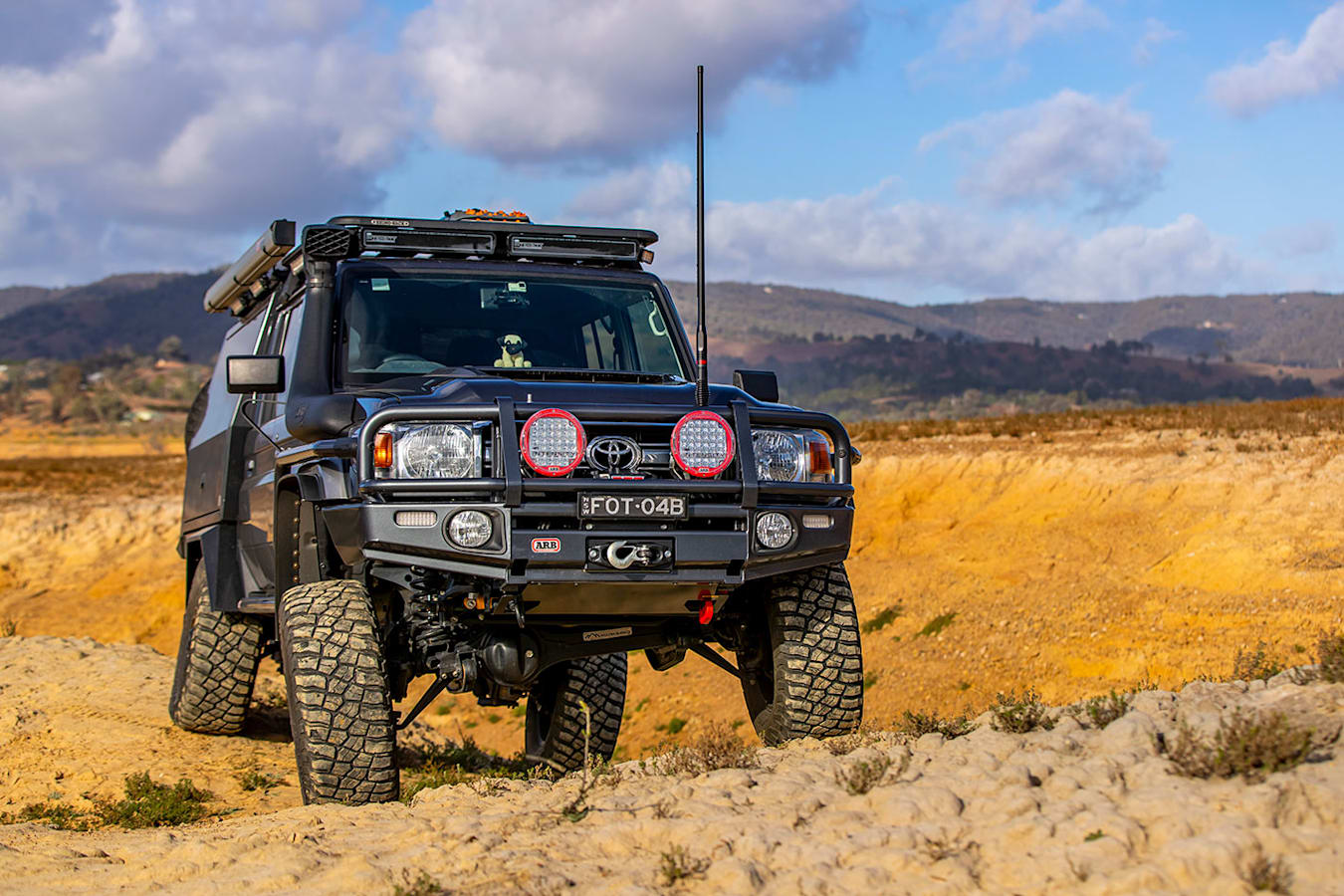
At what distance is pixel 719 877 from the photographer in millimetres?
3877

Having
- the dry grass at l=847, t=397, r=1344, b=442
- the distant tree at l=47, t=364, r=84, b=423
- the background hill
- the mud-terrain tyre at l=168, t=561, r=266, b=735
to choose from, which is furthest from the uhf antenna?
the distant tree at l=47, t=364, r=84, b=423

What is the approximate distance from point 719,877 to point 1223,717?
5.98 feet

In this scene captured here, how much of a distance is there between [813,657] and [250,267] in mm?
4440

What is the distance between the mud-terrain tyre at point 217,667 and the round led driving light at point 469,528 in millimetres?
4098

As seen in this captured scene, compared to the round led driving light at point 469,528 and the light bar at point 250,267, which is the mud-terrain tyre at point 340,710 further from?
the light bar at point 250,267

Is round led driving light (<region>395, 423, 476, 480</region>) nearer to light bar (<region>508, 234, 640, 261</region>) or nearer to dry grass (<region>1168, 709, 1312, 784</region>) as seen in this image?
light bar (<region>508, 234, 640, 261</region>)

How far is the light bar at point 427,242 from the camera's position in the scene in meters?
7.15

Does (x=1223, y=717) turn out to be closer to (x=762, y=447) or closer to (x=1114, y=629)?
(x=762, y=447)

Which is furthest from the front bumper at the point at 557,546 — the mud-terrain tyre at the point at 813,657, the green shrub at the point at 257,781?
the green shrub at the point at 257,781

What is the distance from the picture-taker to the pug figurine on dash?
274 inches

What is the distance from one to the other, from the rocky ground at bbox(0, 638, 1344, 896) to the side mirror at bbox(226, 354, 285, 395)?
203 centimetres

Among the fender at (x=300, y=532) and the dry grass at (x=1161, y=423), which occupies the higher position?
the dry grass at (x=1161, y=423)

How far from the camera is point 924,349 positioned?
121000 mm

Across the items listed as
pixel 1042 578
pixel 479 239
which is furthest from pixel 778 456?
pixel 1042 578
